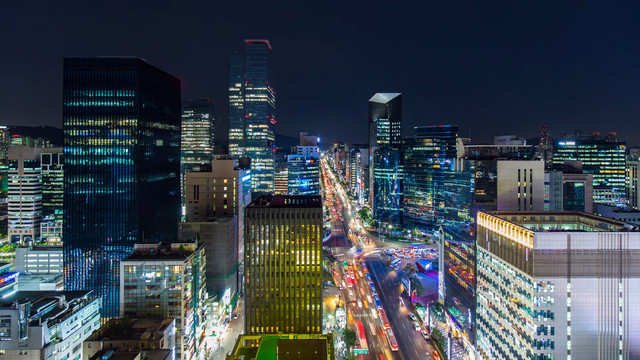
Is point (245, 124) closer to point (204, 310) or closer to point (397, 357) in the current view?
point (204, 310)

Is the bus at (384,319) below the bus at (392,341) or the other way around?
the other way around

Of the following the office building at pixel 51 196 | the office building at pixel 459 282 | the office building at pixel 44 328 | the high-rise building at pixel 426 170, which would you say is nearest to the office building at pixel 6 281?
the office building at pixel 44 328

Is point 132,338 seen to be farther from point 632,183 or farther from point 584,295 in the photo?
point 632,183

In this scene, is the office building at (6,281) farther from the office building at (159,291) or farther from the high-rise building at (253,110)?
the high-rise building at (253,110)

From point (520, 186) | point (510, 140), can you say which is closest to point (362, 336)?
point (520, 186)

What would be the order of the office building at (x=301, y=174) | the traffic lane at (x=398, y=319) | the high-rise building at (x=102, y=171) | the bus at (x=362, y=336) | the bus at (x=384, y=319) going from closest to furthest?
the traffic lane at (x=398, y=319) < the bus at (x=362, y=336) < the bus at (x=384, y=319) < the high-rise building at (x=102, y=171) < the office building at (x=301, y=174)

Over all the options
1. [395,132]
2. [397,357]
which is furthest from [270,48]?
[397,357]
